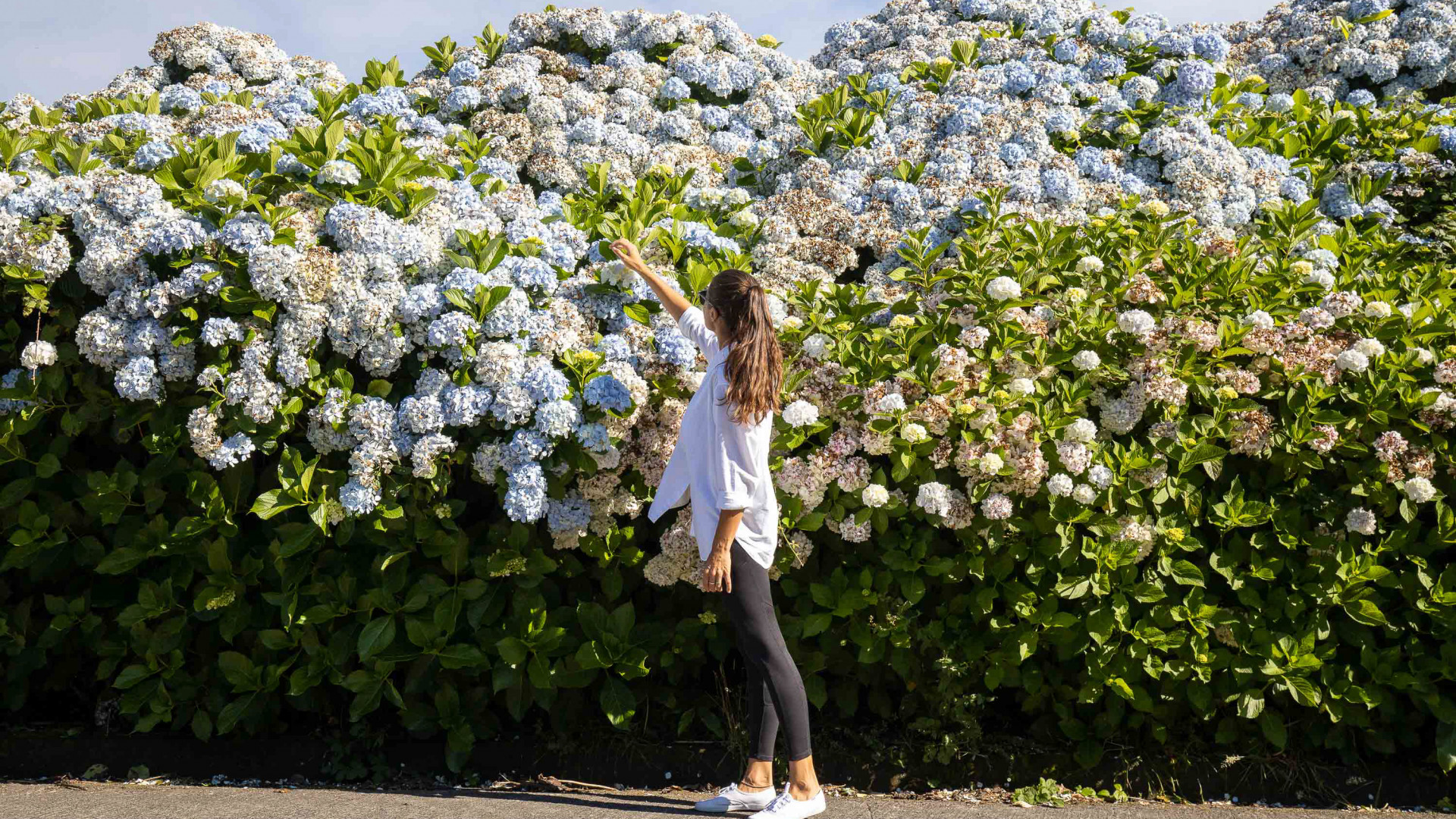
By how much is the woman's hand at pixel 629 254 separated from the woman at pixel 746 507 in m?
0.47

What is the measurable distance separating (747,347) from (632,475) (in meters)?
0.78

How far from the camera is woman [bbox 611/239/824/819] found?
306cm

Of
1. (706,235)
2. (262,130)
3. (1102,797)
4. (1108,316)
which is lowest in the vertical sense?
(1102,797)

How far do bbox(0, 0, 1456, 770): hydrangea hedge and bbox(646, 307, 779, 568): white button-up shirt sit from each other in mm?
331

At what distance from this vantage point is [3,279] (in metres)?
3.94

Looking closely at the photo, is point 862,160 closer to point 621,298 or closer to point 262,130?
point 621,298

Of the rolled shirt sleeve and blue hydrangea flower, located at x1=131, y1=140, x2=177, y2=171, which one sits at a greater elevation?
blue hydrangea flower, located at x1=131, y1=140, x2=177, y2=171

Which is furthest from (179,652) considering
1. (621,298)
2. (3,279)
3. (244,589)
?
(621,298)

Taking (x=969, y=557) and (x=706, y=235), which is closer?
(x=969, y=557)

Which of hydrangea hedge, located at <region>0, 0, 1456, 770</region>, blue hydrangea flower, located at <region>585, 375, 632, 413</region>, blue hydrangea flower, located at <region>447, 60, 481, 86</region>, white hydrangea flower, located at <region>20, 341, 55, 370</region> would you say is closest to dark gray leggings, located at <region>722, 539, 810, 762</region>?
hydrangea hedge, located at <region>0, 0, 1456, 770</region>

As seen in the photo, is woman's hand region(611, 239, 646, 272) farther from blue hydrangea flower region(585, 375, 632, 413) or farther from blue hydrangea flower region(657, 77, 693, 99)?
blue hydrangea flower region(657, 77, 693, 99)

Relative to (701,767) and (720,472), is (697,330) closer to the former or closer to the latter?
(720,472)

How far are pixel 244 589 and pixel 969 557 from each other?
2481 mm

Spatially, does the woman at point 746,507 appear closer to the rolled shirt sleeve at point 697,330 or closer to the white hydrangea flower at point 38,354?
the rolled shirt sleeve at point 697,330
